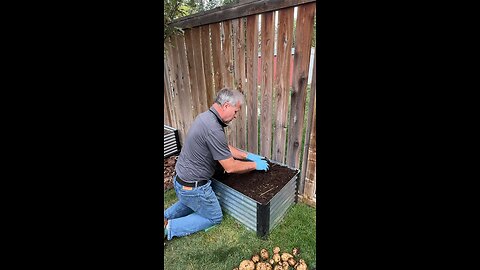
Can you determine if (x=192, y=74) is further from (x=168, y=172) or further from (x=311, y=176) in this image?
(x=311, y=176)

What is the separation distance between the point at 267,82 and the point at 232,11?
87cm

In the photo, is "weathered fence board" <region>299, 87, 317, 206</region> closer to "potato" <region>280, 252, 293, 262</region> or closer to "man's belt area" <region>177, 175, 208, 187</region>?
"potato" <region>280, 252, 293, 262</region>

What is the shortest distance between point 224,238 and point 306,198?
3.48ft

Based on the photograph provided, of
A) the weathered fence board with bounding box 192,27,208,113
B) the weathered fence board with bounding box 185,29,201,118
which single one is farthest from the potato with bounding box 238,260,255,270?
the weathered fence board with bounding box 185,29,201,118

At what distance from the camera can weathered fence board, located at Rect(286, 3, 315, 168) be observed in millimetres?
2207

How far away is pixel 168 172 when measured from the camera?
3.81 m

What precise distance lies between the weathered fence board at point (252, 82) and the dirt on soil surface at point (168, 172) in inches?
49.4

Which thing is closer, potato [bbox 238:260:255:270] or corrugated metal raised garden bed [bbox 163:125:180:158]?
potato [bbox 238:260:255:270]

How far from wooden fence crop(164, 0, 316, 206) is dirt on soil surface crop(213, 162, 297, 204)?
0.62 feet

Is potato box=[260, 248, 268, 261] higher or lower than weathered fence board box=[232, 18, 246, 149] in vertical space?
lower

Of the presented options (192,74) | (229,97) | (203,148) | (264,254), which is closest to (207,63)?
(192,74)
